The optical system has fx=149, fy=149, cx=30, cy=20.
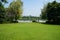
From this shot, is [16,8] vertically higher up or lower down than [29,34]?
higher up

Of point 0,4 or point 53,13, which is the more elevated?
point 0,4

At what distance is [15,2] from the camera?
2044 inches

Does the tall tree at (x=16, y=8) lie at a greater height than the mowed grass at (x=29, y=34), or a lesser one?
greater

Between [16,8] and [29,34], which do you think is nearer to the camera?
[29,34]

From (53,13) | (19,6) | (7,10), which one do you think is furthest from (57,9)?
(7,10)

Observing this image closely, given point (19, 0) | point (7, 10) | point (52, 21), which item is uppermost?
point (19, 0)

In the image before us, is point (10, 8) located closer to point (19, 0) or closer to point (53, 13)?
point (19, 0)

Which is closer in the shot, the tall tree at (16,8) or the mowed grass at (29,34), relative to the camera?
the mowed grass at (29,34)

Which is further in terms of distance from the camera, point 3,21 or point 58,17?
point 3,21

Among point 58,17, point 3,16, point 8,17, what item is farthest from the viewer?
point 8,17

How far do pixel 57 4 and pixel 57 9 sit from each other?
2.02 meters

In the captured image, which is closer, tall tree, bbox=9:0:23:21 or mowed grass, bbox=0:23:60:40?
mowed grass, bbox=0:23:60:40

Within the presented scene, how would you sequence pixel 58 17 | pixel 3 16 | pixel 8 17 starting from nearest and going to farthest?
1. pixel 58 17
2. pixel 3 16
3. pixel 8 17

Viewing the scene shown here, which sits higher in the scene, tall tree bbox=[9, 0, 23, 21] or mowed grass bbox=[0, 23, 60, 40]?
tall tree bbox=[9, 0, 23, 21]
